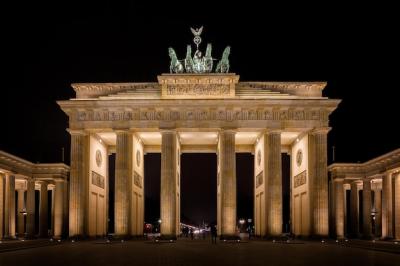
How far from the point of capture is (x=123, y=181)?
52.8m

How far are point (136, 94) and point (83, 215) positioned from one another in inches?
519

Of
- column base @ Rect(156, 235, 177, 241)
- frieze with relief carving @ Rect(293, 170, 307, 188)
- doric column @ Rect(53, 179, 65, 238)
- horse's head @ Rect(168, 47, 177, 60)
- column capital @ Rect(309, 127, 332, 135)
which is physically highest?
horse's head @ Rect(168, 47, 177, 60)

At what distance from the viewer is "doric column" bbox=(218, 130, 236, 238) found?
169 feet

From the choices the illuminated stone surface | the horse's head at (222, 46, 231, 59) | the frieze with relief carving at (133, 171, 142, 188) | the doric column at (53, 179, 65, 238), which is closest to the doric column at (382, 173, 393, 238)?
the illuminated stone surface

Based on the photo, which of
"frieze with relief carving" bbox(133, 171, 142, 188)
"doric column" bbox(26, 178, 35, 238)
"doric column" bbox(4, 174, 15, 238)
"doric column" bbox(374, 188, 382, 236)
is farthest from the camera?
"doric column" bbox(374, 188, 382, 236)

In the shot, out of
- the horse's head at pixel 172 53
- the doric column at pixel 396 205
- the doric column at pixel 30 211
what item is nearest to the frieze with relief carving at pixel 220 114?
the horse's head at pixel 172 53

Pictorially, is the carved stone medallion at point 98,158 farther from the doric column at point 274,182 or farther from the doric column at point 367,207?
the doric column at point 367,207

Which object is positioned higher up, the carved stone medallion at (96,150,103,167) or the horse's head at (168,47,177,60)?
the horse's head at (168,47,177,60)

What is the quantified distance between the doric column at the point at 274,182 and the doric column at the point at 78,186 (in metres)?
18.2

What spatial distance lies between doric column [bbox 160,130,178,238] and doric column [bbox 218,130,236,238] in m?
4.73

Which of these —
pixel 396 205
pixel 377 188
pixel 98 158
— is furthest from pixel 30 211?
pixel 377 188

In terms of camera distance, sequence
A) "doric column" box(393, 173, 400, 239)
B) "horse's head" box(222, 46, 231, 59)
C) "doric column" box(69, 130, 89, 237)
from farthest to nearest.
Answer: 1. "doric column" box(393, 173, 400, 239)
2. "horse's head" box(222, 46, 231, 59)
3. "doric column" box(69, 130, 89, 237)

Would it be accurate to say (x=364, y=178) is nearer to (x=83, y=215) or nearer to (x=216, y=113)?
(x=216, y=113)

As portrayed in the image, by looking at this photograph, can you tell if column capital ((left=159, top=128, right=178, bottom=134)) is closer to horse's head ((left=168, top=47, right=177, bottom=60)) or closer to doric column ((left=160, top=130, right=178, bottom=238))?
doric column ((left=160, top=130, right=178, bottom=238))
